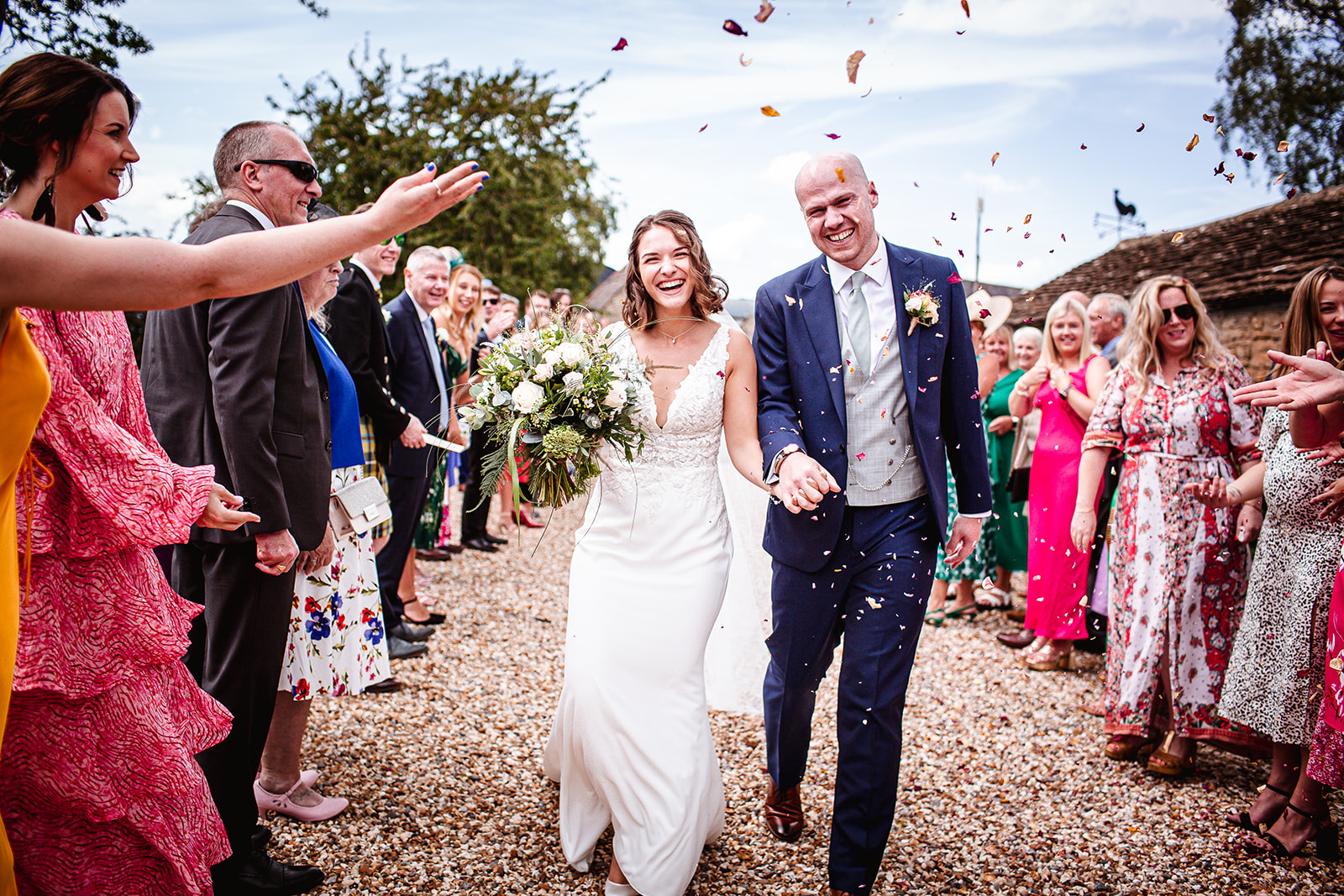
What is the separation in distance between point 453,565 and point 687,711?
234 inches

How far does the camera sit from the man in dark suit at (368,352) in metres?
4.89

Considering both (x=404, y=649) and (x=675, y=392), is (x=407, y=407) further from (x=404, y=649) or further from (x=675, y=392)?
(x=675, y=392)

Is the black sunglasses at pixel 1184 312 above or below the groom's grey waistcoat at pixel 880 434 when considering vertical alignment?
above

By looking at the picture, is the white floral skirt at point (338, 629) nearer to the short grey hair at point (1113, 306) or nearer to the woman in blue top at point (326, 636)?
the woman in blue top at point (326, 636)

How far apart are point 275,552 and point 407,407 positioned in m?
3.27

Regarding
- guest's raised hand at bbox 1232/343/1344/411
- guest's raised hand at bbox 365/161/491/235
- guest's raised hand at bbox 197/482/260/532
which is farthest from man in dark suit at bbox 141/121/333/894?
guest's raised hand at bbox 1232/343/1344/411

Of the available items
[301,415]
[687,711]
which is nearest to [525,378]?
[301,415]

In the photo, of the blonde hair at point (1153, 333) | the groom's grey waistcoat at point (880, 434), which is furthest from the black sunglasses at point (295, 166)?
the blonde hair at point (1153, 333)

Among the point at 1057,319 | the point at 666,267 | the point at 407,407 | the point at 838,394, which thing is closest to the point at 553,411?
the point at 666,267

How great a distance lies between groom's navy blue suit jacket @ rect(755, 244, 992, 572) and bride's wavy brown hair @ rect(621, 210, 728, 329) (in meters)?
0.35

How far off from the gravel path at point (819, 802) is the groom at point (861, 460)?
60 cm

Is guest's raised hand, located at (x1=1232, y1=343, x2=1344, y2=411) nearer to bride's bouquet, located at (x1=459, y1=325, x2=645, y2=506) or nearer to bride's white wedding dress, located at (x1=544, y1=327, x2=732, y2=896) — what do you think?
bride's white wedding dress, located at (x1=544, y1=327, x2=732, y2=896)

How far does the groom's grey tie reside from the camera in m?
3.26

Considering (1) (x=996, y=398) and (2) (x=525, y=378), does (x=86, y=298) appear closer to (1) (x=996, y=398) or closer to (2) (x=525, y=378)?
(2) (x=525, y=378)
